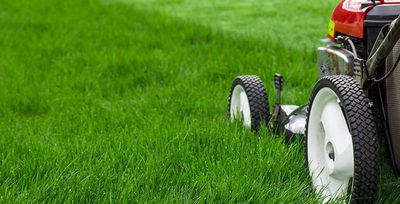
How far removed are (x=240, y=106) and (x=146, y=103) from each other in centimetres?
67

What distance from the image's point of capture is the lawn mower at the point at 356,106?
166 centimetres

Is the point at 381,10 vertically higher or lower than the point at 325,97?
higher

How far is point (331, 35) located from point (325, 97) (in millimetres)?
514

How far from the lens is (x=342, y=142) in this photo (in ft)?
5.82

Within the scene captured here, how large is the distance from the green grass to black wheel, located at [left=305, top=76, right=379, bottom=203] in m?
0.09

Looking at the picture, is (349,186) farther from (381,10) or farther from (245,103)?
(245,103)

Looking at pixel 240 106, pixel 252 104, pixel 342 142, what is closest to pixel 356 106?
pixel 342 142

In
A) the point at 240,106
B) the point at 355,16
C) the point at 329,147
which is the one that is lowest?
the point at 240,106

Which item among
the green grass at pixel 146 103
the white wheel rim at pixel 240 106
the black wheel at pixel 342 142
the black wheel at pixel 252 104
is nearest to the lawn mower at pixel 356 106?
the black wheel at pixel 342 142

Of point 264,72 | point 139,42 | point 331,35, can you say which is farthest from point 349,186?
point 139,42

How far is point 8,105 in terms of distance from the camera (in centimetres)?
329

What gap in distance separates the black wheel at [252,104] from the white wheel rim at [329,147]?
0.48m

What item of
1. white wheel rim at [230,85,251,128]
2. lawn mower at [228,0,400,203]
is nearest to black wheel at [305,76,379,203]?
lawn mower at [228,0,400,203]

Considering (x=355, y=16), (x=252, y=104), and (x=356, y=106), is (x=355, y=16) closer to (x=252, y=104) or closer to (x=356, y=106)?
(x=356, y=106)
